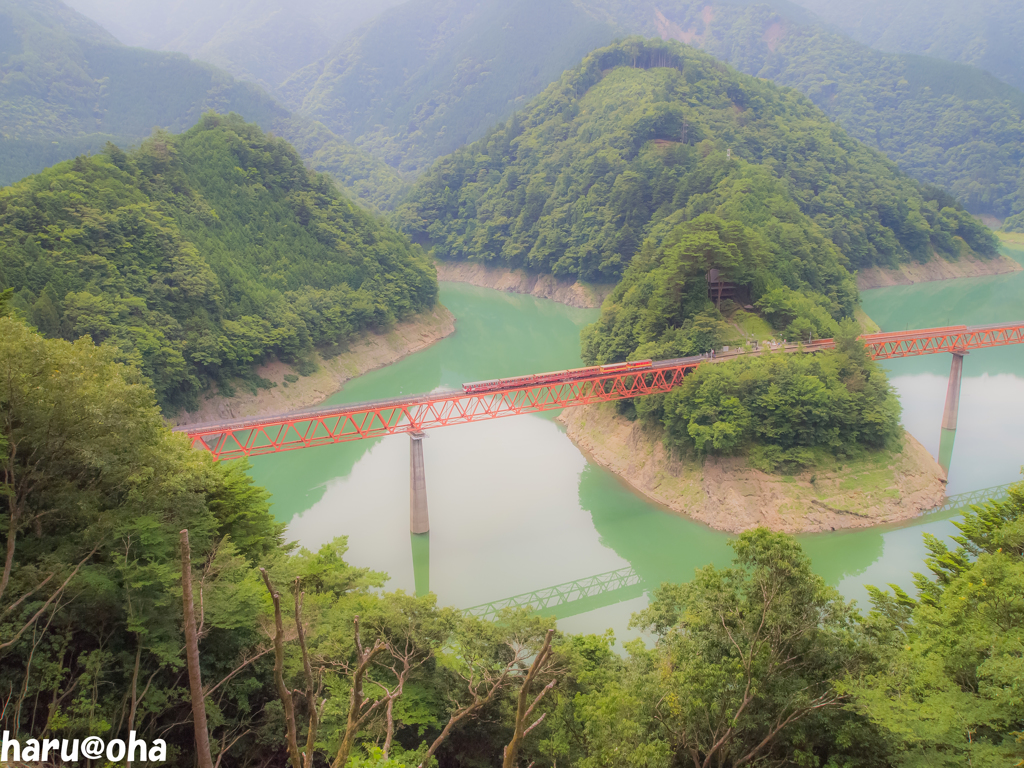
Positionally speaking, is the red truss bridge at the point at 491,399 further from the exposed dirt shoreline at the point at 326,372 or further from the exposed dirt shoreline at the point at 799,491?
the exposed dirt shoreline at the point at 799,491

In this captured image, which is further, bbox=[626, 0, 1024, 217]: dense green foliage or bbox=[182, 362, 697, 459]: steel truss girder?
bbox=[626, 0, 1024, 217]: dense green foliage

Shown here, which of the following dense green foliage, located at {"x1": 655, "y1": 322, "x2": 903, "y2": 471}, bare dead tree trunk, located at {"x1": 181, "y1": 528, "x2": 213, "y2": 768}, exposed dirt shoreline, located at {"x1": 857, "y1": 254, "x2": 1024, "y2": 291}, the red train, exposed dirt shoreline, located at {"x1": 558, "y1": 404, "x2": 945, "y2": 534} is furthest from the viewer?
exposed dirt shoreline, located at {"x1": 857, "y1": 254, "x2": 1024, "y2": 291}

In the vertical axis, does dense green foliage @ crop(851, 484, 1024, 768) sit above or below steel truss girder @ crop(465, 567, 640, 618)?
above

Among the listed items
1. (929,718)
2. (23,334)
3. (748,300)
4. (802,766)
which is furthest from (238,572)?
(748,300)

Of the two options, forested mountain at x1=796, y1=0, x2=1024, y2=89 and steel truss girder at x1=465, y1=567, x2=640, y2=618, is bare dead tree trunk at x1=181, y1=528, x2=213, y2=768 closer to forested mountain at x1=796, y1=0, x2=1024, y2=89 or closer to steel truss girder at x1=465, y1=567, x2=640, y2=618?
steel truss girder at x1=465, y1=567, x2=640, y2=618

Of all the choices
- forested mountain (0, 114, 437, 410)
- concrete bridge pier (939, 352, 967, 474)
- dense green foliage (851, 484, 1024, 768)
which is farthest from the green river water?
dense green foliage (851, 484, 1024, 768)

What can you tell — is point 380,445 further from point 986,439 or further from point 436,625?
point 986,439

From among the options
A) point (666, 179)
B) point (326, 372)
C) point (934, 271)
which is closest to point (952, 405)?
point (326, 372)
